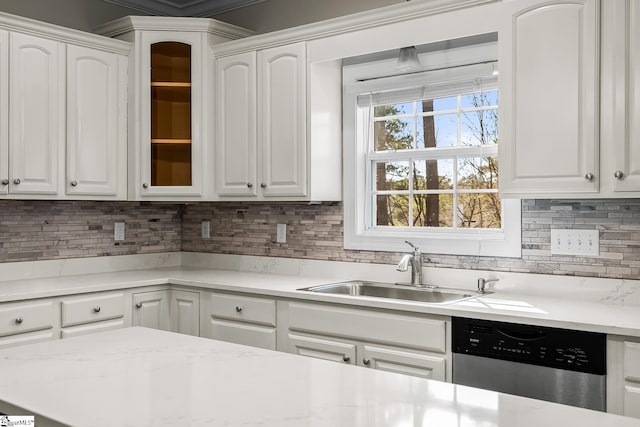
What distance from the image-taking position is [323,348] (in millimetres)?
3111

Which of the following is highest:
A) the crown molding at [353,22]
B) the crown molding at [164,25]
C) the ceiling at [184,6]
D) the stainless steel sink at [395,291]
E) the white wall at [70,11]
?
the ceiling at [184,6]

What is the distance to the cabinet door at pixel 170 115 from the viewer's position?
3955 mm

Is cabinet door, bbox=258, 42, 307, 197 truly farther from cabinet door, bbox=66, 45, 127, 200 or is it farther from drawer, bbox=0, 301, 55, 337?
drawer, bbox=0, 301, 55, 337

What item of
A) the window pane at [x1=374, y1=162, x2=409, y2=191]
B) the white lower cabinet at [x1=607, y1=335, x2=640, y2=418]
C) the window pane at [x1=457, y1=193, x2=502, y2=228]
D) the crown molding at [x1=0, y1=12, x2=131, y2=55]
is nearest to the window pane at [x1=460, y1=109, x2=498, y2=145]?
the window pane at [x1=457, y1=193, x2=502, y2=228]

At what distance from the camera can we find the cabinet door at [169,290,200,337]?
3.69 meters

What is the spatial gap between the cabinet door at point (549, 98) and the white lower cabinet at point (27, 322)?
2288 mm

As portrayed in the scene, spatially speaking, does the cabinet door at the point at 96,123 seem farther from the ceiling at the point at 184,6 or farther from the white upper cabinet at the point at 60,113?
the ceiling at the point at 184,6

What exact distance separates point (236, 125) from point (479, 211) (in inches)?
59.2

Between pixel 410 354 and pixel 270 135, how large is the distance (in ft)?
5.11

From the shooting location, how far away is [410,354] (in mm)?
2816

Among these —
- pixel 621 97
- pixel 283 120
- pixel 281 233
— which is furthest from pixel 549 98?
pixel 281 233

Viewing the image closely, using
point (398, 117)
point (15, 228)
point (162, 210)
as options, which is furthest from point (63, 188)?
point (398, 117)

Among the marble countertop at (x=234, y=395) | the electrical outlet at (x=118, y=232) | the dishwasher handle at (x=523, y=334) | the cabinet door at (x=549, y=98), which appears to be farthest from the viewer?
the electrical outlet at (x=118, y=232)

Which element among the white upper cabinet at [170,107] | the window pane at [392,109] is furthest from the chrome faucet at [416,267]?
the white upper cabinet at [170,107]
